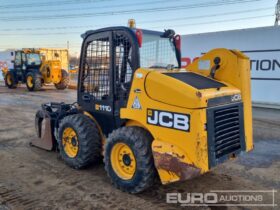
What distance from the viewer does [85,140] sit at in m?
4.36

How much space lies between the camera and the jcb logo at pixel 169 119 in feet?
10.8

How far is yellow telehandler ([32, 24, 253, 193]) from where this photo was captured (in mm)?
3318

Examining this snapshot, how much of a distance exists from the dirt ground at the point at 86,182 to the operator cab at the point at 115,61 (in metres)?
0.97

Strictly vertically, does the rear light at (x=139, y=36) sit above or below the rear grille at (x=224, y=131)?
above

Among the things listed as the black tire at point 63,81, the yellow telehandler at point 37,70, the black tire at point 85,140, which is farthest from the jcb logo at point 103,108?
the black tire at point 63,81

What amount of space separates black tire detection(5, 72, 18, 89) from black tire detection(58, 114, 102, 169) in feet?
52.7

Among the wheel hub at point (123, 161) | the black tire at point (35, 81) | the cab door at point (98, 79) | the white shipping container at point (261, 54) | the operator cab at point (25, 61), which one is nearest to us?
the wheel hub at point (123, 161)

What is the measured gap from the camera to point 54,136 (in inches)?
214

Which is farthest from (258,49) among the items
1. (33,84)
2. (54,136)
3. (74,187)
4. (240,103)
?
(33,84)

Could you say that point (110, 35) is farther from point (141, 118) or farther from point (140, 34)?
point (141, 118)

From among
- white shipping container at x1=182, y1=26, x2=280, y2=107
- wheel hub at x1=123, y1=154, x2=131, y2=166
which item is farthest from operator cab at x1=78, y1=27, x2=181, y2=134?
white shipping container at x1=182, y1=26, x2=280, y2=107

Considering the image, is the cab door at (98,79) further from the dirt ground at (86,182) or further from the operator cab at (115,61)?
the dirt ground at (86,182)

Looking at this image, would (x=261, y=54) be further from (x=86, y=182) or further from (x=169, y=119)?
(x=86, y=182)

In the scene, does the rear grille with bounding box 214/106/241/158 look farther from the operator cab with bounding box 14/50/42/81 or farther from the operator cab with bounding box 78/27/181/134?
the operator cab with bounding box 14/50/42/81
